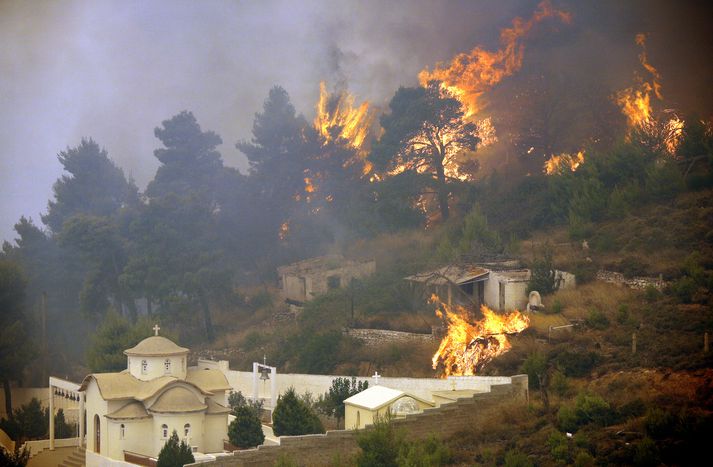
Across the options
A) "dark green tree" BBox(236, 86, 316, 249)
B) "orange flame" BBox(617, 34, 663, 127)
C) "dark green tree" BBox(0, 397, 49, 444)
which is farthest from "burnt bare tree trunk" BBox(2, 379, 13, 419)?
"orange flame" BBox(617, 34, 663, 127)

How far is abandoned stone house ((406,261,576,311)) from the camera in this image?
4369cm

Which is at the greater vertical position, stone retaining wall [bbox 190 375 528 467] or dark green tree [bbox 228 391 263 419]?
dark green tree [bbox 228 391 263 419]

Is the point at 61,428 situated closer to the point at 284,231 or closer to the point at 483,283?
the point at 483,283

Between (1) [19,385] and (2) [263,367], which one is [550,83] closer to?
(2) [263,367]

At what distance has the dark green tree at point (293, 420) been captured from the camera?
121 feet

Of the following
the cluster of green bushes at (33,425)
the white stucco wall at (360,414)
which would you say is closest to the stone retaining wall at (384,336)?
the white stucco wall at (360,414)

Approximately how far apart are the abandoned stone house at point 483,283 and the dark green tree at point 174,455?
1333cm

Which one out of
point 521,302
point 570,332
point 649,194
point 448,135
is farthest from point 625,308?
point 448,135

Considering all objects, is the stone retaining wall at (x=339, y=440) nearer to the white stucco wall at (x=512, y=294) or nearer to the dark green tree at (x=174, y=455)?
the dark green tree at (x=174, y=455)

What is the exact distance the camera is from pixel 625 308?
38625 millimetres

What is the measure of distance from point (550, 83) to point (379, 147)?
28.6ft

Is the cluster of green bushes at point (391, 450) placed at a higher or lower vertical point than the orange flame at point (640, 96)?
lower

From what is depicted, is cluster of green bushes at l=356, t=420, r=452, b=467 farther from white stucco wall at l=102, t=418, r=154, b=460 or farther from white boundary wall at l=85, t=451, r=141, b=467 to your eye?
white stucco wall at l=102, t=418, r=154, b=460

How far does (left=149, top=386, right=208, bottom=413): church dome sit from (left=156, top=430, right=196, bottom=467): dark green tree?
2023mm
